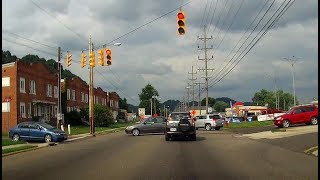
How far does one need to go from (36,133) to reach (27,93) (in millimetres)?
24296

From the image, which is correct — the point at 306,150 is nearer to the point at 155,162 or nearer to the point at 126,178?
the point at 155,162

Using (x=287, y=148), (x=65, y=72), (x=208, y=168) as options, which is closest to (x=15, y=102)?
(x=287, y=148)

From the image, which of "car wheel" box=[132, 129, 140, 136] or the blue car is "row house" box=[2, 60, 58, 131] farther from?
"car wheel" box=[132, 129, 140, 136]

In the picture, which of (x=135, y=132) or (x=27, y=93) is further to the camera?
(x=27, y=93)

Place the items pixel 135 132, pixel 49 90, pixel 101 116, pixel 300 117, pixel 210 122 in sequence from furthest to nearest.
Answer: pixel 101 116 < pixel 49 90 < pixel 210 122 < pixel 135 132 < pixel 300 117

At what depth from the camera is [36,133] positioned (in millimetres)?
32469

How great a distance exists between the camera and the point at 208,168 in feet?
46.9

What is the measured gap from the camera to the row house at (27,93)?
5200 centimetres

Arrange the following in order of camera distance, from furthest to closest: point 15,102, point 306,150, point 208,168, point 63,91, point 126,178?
1. point 63,91
2. point 15,102
3. point 306,150
4. point 208,168
5. point 126,178

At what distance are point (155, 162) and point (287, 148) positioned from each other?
7746 mm

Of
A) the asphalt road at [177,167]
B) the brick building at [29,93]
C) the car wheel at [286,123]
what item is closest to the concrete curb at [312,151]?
the asphalt road at [177,167]

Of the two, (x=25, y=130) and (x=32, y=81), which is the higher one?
(x=32, y=81)

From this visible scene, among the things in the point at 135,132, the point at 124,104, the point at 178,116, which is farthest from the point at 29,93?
the point at 124,104

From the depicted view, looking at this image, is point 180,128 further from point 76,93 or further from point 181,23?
point 76,93
